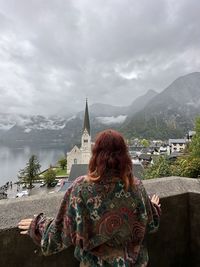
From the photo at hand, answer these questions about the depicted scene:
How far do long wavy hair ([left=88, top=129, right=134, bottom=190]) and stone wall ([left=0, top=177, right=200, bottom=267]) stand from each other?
0.65 metres

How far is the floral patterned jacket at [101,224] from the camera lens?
56.3 inches

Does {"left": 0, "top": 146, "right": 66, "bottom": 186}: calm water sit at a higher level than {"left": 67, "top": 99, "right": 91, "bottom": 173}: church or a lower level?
lower

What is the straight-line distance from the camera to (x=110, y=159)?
4.84 ft

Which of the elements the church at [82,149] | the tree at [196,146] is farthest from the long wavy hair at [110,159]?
the church at [82,149]

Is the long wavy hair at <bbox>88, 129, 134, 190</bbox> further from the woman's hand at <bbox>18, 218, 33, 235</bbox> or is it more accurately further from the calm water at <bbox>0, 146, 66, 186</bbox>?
the calm water at <bbox>0, 146, 66, 186</bbox>

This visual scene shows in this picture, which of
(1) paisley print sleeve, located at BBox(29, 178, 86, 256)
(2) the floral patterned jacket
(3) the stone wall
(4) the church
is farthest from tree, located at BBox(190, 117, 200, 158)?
(4) the church

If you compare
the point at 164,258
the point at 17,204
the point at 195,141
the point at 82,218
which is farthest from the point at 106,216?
the point at 195,141

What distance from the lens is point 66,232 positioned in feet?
4.87

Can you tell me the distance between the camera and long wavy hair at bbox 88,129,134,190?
1456mm

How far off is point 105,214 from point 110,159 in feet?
0.99

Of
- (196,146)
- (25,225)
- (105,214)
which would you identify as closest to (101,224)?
(105,214)

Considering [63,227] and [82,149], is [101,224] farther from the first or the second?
[82,149]

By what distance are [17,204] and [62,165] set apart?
8316 cm

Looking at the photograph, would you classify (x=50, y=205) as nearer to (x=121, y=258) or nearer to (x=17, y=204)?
(x=17, y=204)
